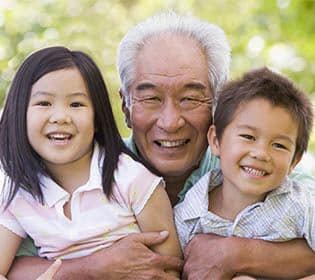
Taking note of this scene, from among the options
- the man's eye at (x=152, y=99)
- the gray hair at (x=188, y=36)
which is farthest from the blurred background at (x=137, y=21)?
the man's eye at (x=152, y=99)

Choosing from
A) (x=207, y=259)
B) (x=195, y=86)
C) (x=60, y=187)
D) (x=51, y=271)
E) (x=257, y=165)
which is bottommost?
(x=51, y=271)

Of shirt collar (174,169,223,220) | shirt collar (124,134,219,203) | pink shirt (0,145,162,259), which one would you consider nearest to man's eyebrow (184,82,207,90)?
shirt collar (124,134,219,203)

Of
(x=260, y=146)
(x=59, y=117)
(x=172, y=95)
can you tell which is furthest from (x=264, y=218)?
(x=59, y=117)

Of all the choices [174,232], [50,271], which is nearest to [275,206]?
[174,232]

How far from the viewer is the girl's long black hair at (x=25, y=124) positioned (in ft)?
8.87

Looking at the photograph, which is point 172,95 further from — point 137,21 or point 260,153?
point 137,21

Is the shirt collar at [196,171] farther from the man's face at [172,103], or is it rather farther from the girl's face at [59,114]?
the girl's face at [59,114]

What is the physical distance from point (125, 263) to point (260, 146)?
54cm

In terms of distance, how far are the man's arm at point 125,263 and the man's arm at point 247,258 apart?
3.1 inches

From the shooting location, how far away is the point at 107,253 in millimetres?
2699

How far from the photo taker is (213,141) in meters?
2.82

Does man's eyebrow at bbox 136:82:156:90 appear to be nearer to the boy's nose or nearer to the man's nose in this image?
the man's nose

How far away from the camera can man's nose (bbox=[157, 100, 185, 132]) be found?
303 cm

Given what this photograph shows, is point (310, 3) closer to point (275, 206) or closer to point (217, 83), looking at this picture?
point (217, 83)
